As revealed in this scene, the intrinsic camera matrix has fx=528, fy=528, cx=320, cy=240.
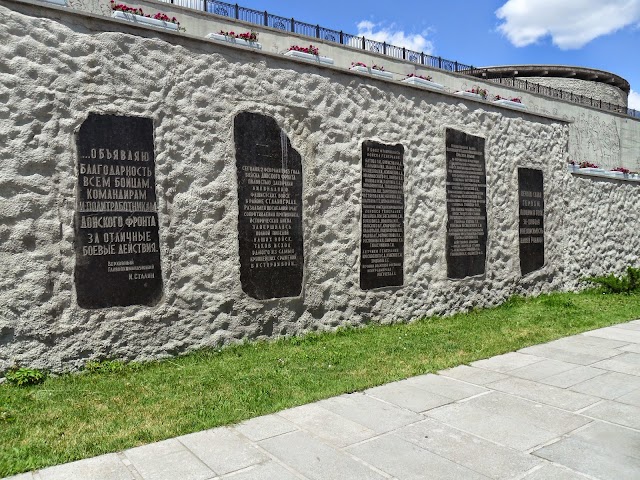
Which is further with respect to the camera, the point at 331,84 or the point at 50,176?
the point at 331,84

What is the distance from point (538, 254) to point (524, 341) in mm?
3830

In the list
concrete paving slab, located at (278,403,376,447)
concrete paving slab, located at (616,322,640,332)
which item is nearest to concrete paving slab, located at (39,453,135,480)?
concrete paving slab, located at (278,403,376,447)

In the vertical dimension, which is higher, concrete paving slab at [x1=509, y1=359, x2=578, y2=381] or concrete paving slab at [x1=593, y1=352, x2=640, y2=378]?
concrete paving slab at [x1=509, y1=359, x2=578, y2=381]

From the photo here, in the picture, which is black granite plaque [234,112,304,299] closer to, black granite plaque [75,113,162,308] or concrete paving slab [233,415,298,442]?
black granite plaque [75,113,162,308]

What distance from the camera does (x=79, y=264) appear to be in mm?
5086

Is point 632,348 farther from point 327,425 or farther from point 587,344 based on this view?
point 327,425

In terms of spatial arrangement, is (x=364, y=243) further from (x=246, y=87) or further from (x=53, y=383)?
(x=53, y=383)

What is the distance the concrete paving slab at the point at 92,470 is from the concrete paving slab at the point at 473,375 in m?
3.17

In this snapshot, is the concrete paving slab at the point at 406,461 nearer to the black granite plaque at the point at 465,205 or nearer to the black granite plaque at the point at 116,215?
the black granite plaque at the point at 116,215

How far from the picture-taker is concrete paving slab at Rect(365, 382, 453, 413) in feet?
14.0

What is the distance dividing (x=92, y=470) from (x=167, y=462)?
0.42m

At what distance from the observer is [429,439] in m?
3.58

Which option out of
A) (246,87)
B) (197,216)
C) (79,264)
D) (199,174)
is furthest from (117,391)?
(246,87)

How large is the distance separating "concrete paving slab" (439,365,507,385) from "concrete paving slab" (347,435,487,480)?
170 cm
